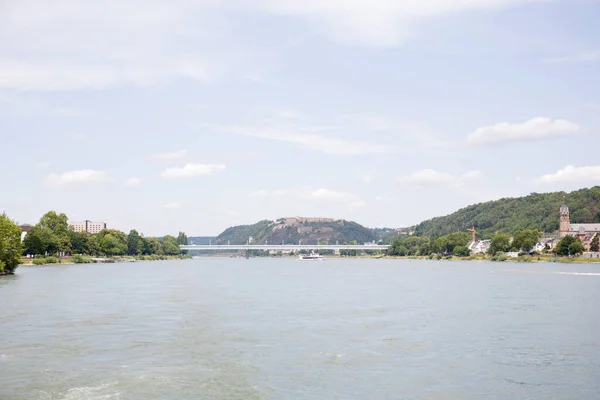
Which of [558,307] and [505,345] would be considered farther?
[558,307]

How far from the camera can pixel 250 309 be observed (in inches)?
1681

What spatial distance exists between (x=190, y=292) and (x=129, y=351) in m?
31.5

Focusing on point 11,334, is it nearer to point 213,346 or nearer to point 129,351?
point 129,351

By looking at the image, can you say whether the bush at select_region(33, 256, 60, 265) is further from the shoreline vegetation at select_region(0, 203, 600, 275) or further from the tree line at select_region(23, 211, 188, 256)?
the tree line at select_region(23, 211, 188, 256)

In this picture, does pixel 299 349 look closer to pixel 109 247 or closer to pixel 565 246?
pixel 565 246

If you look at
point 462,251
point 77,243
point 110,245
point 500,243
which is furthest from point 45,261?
point 462,251

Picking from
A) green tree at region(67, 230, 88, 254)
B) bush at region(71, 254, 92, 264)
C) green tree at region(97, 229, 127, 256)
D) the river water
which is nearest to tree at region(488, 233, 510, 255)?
green tree at region(97, 229, 127, 256)

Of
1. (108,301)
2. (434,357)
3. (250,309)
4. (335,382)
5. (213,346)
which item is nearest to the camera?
(335,382)

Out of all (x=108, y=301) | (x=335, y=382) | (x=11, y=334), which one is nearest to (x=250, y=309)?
(x=108, y=301)

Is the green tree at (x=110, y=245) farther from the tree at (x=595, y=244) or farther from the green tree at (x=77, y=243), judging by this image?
the tree at (x=595, y=244)

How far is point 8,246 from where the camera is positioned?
279ft

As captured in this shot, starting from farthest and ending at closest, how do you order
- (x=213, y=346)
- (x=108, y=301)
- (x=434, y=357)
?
(x=108, y=301) → (x=213, y=346) → (x=434, y=357)

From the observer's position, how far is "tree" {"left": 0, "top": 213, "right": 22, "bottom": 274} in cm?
8312

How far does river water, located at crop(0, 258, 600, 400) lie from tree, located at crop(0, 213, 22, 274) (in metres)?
38.0
